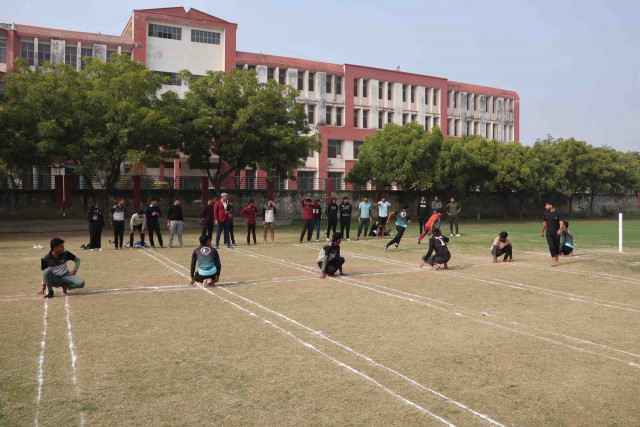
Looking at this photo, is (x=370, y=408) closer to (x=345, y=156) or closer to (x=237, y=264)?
(x=237, y=264)

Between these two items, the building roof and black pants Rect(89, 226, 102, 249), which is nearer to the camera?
black pants Rect(89, 226, 102, 249)

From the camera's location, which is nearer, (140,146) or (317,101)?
(140,146)

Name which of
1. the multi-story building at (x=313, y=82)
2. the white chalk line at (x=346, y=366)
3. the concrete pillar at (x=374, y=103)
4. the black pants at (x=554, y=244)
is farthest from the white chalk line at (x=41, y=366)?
the concrete pillar at (x=374, y=103)

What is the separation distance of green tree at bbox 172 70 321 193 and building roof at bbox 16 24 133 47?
42.4 feet

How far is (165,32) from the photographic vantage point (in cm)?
4312

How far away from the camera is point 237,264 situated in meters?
15.6

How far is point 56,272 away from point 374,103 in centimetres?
4679

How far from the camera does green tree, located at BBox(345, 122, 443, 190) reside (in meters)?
38.5

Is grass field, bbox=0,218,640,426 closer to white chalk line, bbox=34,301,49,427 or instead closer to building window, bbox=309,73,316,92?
white chalk line, bbox=34,301,49,427

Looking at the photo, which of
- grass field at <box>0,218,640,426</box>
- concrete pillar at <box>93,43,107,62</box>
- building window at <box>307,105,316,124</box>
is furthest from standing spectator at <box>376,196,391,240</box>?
building window at <box>307,105,316,124</box>

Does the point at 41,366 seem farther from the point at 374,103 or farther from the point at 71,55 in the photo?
the point at 374,103

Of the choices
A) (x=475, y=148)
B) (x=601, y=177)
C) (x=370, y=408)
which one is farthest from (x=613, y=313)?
(x=601, y=177)

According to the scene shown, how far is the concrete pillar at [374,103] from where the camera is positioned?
54.6 m

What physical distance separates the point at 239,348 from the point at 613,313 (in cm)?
620
